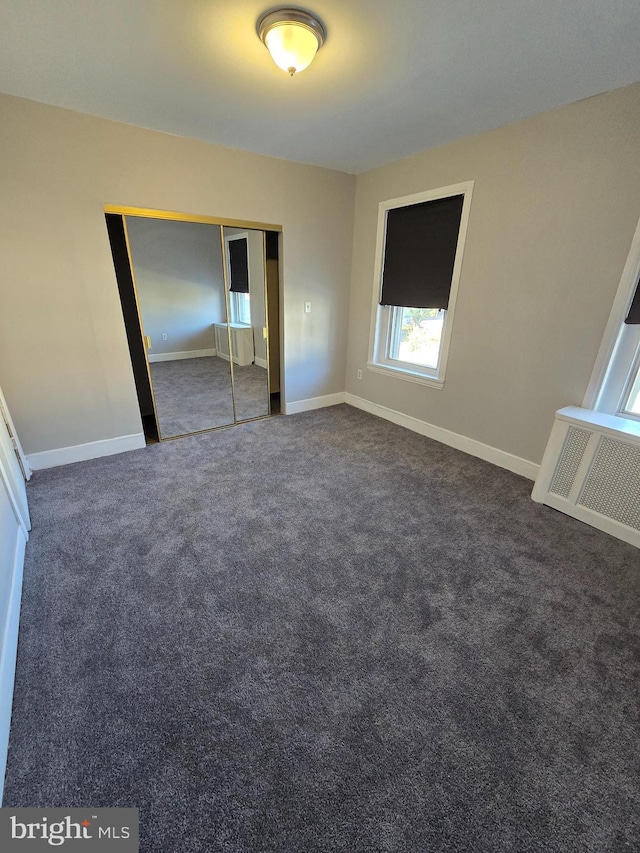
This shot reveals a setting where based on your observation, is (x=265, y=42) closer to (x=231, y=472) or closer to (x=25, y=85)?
(x=25, y=85)

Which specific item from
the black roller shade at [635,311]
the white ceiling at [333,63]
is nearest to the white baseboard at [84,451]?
the white ceiling at [333,63]

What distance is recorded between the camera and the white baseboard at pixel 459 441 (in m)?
2.77

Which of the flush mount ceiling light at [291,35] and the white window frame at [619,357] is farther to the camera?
the white window frame at [619,357]

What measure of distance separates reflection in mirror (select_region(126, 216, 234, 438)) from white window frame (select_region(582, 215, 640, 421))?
2.96 metres

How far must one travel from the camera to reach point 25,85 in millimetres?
1971

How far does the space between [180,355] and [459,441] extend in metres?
2.74

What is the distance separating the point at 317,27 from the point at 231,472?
255cm

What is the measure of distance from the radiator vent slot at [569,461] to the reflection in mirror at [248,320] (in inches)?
109

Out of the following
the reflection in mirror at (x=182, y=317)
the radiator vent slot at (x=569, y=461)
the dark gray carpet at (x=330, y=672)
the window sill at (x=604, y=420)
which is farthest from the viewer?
the reflection in mirror at (x=182, y=317)

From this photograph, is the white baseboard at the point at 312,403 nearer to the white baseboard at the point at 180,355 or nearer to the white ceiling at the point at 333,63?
the white baseboard at the point at 180,355

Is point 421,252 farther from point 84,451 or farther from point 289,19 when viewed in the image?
point 84,451

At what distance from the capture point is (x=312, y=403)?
4137mm

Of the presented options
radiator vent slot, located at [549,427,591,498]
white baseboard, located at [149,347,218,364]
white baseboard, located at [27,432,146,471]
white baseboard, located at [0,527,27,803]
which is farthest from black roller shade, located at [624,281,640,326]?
white baseboard, located at [27,432,146,471]

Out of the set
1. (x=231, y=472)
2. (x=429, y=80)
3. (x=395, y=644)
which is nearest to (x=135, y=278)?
(x=231, y=472)
